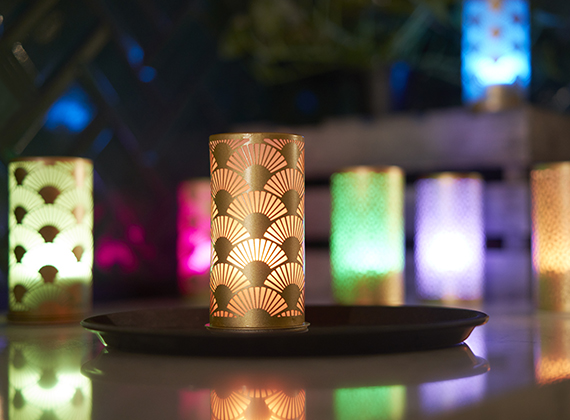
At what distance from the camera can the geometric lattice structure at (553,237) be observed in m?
1.22

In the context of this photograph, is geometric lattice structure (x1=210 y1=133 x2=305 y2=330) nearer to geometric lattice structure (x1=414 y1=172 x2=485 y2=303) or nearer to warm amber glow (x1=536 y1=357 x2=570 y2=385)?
warm amber glow (x1=536 y1=357 x2=570 y2=385)

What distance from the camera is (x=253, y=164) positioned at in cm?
65

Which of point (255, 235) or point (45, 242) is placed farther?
point (45, 242)

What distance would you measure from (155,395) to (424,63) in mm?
1578

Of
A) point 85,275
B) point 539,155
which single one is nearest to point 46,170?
point 85,275

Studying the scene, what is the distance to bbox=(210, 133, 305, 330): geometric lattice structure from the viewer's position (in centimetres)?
65

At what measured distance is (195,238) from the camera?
1554 mm

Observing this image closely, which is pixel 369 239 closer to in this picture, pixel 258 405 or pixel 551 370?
pixel 551 370

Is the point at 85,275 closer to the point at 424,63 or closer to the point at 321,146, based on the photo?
the point at 321,146

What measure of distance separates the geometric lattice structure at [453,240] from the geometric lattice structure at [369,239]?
0.08 m

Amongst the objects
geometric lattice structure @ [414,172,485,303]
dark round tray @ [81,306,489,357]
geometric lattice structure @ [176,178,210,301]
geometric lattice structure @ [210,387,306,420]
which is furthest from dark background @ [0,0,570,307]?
geometric lattice structure @ [210,387,306,420]

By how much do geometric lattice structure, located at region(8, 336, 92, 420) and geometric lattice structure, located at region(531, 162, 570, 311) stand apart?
88 centimetres

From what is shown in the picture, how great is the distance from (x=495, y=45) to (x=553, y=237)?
0.56m

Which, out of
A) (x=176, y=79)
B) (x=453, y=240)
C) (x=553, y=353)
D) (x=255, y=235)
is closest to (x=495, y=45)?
(x=453, y=240)
